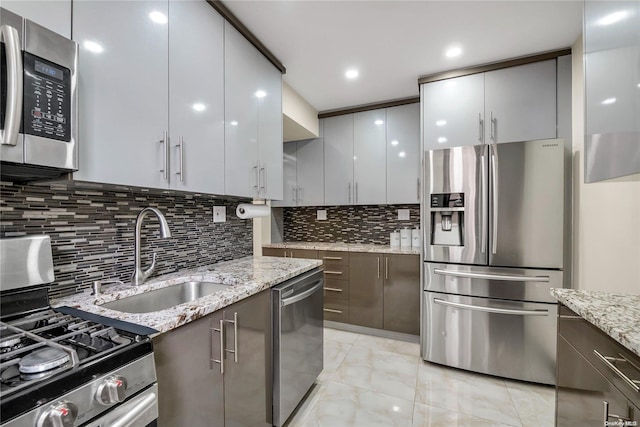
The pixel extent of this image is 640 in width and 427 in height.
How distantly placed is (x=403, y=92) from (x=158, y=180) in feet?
8.20

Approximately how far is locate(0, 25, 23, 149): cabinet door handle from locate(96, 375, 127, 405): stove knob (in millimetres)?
702

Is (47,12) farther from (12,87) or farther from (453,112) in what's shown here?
(453,112)

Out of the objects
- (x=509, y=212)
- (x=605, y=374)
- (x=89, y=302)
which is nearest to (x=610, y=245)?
(x=509, y=212)

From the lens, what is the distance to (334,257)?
3.01 m

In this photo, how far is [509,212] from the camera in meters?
2.04

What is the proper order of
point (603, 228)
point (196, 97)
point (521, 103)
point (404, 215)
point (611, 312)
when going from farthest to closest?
point (404, 215), point (521, 103), point (603, 228), point (196, 97), point (611, 312)

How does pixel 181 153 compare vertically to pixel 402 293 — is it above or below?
above

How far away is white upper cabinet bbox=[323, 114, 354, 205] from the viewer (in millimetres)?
3193

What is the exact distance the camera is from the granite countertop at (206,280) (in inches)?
37.3

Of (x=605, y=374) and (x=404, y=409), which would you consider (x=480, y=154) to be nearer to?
(x=605, y=374)

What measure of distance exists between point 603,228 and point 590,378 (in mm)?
1141

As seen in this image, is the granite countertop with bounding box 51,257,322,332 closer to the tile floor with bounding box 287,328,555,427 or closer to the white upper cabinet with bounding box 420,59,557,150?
the tile floor with bounding box 287,328,555,427

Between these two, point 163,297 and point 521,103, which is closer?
point 163,297

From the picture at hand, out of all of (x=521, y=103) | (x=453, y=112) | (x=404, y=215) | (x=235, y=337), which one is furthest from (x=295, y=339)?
(x=521, y=103)
